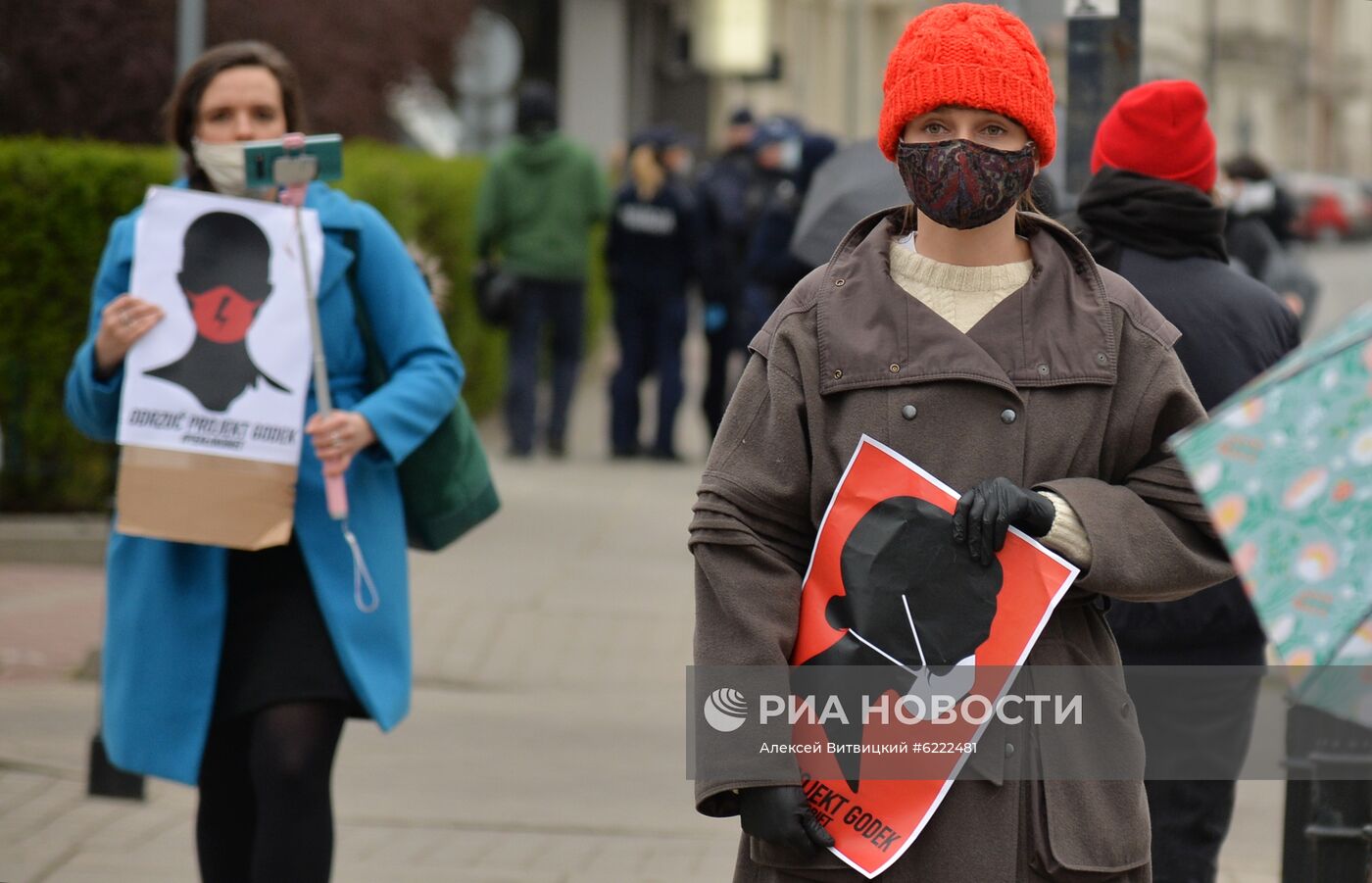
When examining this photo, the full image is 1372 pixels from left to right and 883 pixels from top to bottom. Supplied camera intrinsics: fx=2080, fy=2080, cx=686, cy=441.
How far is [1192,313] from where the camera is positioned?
4207mm

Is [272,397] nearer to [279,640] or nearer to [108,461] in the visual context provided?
Result: [279,640]

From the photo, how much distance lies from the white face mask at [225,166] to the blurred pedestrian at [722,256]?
29.1ft

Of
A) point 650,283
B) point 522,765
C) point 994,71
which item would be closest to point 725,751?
point 994,71

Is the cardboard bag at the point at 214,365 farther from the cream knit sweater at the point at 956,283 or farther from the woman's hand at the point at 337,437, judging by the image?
the cream knit sweater at the point at 956,283

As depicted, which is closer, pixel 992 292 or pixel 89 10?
pixel 992 292

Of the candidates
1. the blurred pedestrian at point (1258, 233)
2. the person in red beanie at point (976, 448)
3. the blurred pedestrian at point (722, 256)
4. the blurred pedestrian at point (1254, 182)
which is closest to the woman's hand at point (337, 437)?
the person in red beanie at point (976, 448)

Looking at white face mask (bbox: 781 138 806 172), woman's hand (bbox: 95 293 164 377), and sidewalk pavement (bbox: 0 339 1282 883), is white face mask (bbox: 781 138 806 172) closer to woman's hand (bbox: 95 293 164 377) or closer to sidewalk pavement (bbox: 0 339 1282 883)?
sidewalk pavement (bbox: 0 339 1282 883)

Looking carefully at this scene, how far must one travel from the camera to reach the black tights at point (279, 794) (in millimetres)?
3871

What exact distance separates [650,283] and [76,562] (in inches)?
189

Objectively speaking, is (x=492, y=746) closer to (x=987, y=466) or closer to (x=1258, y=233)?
(x=987, y=466)

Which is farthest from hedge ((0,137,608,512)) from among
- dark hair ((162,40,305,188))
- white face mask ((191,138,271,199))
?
white face mask ((191,138,271,199))

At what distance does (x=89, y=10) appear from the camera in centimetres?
1296

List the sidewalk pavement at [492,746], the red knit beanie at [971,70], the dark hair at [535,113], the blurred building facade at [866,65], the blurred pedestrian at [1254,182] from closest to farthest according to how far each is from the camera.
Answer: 1. the red knit beanie at [971,70]
2. the sidewalk pavement at [492,746]
3. the blurred pedestrian at [1254,182]
4. the dark hair at [535,113]
5. the blurred building facade at [866,65]

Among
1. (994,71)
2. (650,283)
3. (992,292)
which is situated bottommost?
(650,283)
